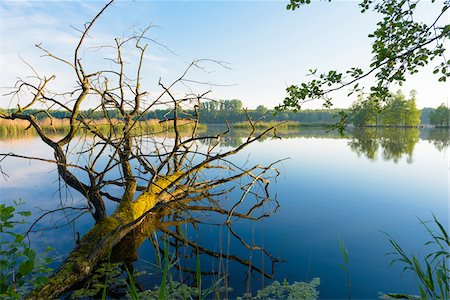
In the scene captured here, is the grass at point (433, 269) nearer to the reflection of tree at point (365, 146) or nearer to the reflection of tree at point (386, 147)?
the reflection of tree at point (386, 147)

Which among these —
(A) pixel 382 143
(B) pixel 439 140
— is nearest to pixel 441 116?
(B) pixel 439 140

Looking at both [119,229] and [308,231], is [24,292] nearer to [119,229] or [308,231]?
[119,229]

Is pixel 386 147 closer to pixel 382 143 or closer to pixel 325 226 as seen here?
pixel 382 143

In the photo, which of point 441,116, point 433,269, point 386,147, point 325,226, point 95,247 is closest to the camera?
point 95,247

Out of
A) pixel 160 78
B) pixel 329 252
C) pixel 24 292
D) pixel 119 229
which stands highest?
pixel 160 78

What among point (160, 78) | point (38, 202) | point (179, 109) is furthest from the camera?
point (38, 202)

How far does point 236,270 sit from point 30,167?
28.4 feet

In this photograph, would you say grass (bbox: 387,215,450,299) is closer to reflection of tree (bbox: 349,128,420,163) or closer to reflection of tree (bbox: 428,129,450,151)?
reflection of tree (bbox: 349,128,420,163)

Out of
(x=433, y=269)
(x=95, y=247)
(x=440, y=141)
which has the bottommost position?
(x=433, y=269)

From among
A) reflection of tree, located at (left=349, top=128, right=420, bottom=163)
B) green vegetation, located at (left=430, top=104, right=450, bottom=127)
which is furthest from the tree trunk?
green vegetation, located at (left=430, top=104, right=450, bottom=127)

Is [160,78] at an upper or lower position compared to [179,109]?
upper

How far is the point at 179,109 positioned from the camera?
385 centimetres

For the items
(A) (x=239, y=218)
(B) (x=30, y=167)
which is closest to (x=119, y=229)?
(A) (x=239, y=218)

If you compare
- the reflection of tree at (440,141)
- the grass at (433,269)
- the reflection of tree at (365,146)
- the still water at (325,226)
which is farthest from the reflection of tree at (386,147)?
the grass at (433,269)
